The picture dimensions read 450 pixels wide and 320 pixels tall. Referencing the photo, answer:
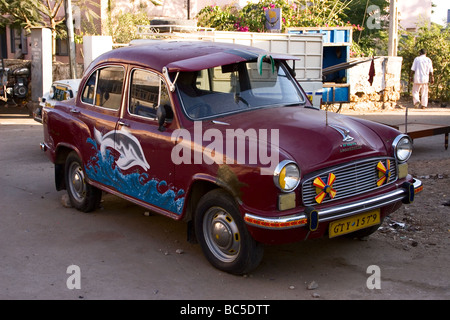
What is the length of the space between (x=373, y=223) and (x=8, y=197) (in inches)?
194

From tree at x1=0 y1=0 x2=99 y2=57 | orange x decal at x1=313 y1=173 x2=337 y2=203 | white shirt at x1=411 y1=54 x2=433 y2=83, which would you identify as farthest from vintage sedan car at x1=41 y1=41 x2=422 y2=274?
tree at x1=0 y1=0 x2=99 y2=57

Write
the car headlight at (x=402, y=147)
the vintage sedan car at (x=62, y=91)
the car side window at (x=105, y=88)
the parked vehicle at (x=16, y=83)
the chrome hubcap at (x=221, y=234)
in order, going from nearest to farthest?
1. the chrome hubcap at (x=221, y=234)
2. the car headlight at (x=402, y=147)
3. the car side window at (x=105, y=88)
4. the vintage sedan car at (x=62, y=91)
5. the parked vehicle at (x=16, y=83)

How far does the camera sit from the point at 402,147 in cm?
525

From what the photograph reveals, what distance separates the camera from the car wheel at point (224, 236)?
4.67 metres

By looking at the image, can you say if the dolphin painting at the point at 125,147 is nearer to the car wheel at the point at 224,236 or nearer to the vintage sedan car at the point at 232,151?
the vintage sedan car at the point at 232,151

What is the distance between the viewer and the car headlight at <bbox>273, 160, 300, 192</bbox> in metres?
4.36

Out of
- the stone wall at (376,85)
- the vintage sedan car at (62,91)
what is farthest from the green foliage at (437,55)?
the vintage sedan car at (62,91)

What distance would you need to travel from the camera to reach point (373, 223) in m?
5.02

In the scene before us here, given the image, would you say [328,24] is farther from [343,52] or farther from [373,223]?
[373,223]

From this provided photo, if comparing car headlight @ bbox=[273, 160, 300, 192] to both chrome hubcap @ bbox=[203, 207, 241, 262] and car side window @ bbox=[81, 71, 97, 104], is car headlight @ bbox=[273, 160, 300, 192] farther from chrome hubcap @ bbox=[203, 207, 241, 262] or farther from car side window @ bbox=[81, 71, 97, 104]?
car side window @ bbox=[81, 71, 97, 104]

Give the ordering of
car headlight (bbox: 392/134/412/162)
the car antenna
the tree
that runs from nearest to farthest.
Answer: car headlight (bbox: 392/134/412/162) → the car antenna → the tree

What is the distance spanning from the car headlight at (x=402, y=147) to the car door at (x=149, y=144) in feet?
6.42

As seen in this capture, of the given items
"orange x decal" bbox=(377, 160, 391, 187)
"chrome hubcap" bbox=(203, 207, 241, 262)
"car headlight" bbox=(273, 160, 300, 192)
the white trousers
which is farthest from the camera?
the white trousers
